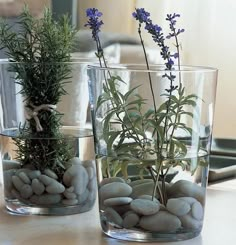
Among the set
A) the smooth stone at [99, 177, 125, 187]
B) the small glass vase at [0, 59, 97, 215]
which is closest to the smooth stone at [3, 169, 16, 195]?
the small glass vase at [0, 59, 97, 215]

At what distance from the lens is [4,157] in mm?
675

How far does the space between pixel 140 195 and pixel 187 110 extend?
0.09 m

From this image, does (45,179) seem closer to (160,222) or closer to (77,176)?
(77,176)

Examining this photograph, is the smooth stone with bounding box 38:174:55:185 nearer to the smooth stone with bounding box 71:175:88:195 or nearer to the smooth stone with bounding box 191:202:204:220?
the smooth stone with bounding box 71:175:88:195

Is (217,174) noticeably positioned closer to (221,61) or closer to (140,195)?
(140,195)

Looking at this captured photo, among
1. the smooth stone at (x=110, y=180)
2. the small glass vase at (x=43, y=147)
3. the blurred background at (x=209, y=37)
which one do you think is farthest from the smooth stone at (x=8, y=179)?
the blurred background at (x=209, y=37)

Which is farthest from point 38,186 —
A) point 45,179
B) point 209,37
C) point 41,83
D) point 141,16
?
point 209,37

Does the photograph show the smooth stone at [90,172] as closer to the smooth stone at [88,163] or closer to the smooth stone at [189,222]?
the smooth stone at [88,163]

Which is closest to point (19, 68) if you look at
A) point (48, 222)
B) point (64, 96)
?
point (64, 96)

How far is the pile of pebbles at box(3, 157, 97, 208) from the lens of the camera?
0.65m

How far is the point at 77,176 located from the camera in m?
0.65

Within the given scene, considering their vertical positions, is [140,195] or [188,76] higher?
[188,76]

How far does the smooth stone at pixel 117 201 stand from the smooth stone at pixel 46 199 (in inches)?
3.7

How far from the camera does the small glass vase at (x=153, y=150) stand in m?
0.55
